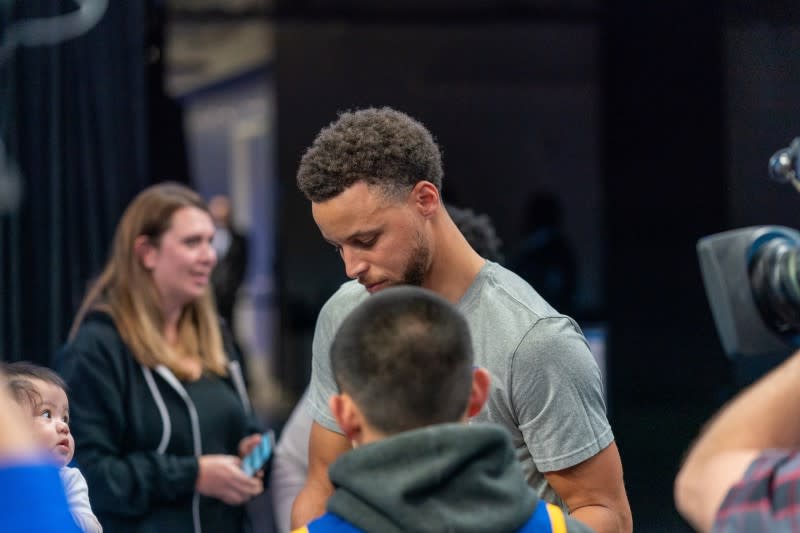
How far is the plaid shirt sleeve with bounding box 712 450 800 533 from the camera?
103 cm

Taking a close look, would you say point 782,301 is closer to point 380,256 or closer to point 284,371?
point 380,256

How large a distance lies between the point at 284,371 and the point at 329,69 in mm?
1818

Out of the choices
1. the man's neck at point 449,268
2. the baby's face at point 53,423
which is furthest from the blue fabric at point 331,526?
the baby's face at point 53,423

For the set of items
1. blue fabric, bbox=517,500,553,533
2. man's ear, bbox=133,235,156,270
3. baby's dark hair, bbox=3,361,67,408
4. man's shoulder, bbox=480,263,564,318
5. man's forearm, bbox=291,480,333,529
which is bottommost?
man's forearm, bbox=291,480,333,529

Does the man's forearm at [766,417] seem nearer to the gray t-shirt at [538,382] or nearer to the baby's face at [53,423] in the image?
the gray t-shirt at [538,382]

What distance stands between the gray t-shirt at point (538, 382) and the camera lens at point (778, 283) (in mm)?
674

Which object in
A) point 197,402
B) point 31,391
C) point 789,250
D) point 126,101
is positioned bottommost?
point 197,402

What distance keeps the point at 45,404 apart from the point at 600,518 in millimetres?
910

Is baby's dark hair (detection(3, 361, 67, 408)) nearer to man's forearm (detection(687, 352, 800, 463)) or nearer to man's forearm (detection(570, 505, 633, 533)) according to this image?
man's forearm (detection(570, 505, 633, 533))

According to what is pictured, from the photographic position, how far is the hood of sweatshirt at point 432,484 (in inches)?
46.9

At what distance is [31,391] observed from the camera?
1.93 metres

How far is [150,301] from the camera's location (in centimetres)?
287

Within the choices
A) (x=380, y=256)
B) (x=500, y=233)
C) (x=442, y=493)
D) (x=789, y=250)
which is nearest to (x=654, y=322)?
(x=500, y=233)

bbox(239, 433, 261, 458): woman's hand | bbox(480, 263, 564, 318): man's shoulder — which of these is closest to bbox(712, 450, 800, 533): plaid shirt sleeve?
bbox(480, 263, 564, 318): man's shoulder
